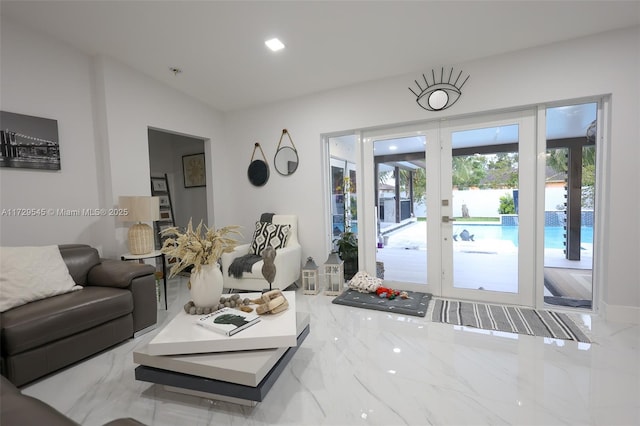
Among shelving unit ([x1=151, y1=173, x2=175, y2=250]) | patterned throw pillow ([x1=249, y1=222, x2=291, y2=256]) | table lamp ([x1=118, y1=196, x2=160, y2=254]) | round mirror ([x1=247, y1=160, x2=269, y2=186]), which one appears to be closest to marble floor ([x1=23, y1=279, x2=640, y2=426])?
table lamp ([x1=118, y1=196, x2=160, y2=254])

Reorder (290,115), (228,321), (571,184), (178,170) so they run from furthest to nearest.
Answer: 1. (178,170)
2. (290,115)
3. (571,184)
4. (228,321)

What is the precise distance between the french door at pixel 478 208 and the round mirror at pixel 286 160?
113 cm

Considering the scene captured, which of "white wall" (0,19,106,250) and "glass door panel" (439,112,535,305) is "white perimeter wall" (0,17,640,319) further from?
"glass door panel" (439,112,535,305)

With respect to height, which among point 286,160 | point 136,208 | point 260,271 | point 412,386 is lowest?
point 412,386

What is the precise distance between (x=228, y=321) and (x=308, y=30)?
2.41 meters

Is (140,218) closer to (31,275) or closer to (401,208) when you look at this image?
(31,275)

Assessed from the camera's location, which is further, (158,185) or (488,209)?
(158,185)

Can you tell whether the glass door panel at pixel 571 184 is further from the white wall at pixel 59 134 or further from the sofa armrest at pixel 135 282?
the white wall at pixel 59 134

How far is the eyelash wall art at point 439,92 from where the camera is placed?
3.04 meters

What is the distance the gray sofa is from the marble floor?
13cm

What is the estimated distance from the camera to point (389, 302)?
3.13 meters

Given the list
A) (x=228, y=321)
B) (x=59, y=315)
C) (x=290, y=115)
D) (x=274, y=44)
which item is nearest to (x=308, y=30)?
(x=274, y=44)

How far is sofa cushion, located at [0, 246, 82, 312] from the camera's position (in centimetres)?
200

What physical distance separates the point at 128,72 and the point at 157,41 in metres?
0.73
